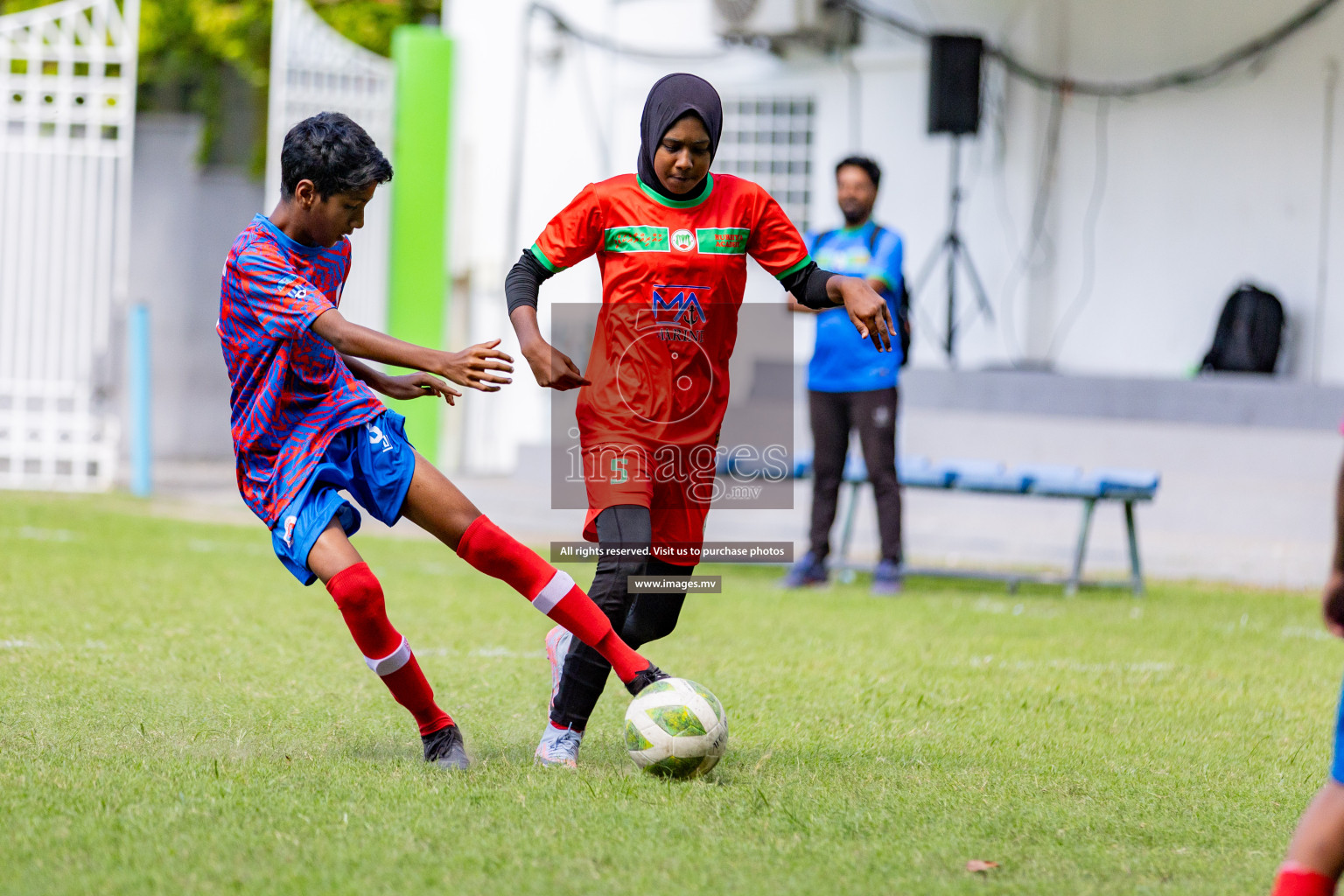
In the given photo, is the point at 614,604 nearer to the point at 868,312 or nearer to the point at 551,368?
the point at 551,368

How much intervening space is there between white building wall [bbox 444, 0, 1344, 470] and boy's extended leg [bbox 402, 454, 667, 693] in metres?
10.1

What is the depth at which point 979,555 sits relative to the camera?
10812 millimetres

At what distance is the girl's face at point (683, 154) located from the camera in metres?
4.33

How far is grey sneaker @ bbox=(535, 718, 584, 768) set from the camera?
4.34m

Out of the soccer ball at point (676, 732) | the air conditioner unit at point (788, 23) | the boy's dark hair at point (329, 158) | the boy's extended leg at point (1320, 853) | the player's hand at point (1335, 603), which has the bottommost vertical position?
the soccer ball at point (676, 732)

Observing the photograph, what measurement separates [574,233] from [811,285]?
0.72 meters

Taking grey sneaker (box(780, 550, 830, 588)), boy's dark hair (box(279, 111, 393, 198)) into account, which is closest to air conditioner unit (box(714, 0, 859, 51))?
grey sneaker (box(780, 550, 830, 588))

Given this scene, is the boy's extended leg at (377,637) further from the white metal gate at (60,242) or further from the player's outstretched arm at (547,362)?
the white metal gate at (60,242)

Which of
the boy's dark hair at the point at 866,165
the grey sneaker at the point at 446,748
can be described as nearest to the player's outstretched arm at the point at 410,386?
the grey sneaker at the point at 446,748

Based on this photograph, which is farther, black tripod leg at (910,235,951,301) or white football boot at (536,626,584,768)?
black tripod leg at (910,235,951,301)

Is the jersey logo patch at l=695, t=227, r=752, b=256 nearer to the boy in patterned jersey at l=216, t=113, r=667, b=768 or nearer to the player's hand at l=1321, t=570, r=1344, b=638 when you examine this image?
the boy in patterned jersey at l=216, t=113, r=667, b=768

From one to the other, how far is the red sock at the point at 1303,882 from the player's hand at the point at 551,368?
2132 mm

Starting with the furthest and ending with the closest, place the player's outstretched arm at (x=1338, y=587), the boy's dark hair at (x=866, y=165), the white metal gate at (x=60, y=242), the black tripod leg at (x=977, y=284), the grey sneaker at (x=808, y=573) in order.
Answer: the black tripod leg at (x=977, y=284), the white metal gate at (x=60, y=242), the grey sneaker at (x=808, y=573), the boy's dark hair at (x=866, y=165), the player's outstretched arm at (x=1338, y=587)

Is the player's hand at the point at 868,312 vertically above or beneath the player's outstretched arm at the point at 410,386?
above
